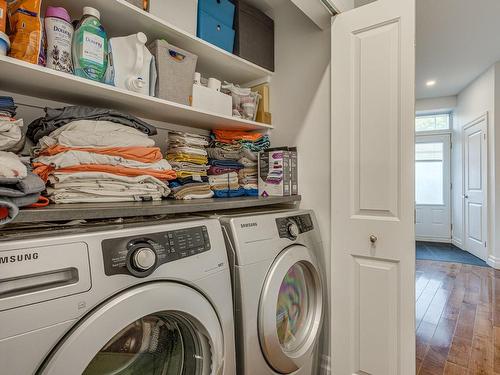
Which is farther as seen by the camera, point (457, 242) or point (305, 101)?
point (457, 242)

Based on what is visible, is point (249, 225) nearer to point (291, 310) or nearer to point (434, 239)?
point (291, 310)

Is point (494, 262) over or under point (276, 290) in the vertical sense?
under

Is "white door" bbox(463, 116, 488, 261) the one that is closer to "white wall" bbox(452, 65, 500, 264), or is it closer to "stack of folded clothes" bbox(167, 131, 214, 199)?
"white wall" bbox(452, 65, 500, 264)

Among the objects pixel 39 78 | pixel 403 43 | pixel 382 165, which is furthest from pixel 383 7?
pixel 39 78

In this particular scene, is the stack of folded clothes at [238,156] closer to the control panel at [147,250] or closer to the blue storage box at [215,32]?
the blue storage box at [215,32]

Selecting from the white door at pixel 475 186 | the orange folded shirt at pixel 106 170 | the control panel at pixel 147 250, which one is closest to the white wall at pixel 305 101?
the orange folded shirt at pixel 106 170

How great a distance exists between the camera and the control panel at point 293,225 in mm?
1232

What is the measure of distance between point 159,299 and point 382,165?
1083 millimetres

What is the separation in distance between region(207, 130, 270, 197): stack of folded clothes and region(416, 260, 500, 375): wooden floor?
156 cm

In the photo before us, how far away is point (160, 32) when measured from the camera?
3.95 feet

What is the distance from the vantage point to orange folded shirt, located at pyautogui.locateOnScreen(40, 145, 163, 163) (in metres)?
0.93

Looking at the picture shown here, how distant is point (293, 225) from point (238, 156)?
0.54 metres

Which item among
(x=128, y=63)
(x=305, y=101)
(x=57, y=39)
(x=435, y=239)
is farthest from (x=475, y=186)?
(x=57, y=39)

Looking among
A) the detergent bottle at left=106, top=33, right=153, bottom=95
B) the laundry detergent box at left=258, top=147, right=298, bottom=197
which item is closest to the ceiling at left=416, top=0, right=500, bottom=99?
the laundry detergent box at left=258, top=147, right=298, bottom=197
